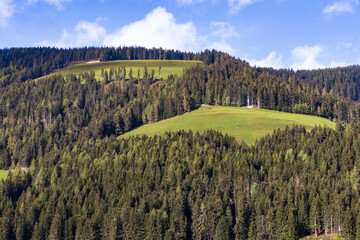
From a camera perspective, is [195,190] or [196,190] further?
[195,190]

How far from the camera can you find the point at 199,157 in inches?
6009

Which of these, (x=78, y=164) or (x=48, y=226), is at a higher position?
(x=78, y=164)

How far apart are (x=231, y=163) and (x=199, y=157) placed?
40.6ft

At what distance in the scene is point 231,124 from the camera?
197 meters

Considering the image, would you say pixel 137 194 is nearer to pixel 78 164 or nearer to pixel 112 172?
pixel 112 172

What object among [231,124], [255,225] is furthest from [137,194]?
[231,124]

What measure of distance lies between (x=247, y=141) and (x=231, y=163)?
3000 centimetres

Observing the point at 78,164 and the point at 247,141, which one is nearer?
the point at 78,164

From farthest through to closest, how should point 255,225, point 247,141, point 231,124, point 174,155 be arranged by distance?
point 231,124
point 247,141
point 174,155
point 255,225

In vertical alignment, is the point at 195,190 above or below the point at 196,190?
below

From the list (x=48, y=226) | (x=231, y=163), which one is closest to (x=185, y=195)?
(x=231, y=163)

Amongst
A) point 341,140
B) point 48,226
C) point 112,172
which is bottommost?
point 48,226

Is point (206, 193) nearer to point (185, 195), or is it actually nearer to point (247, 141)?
point (185, 195)

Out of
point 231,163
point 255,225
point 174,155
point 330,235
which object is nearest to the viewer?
point 330,235
